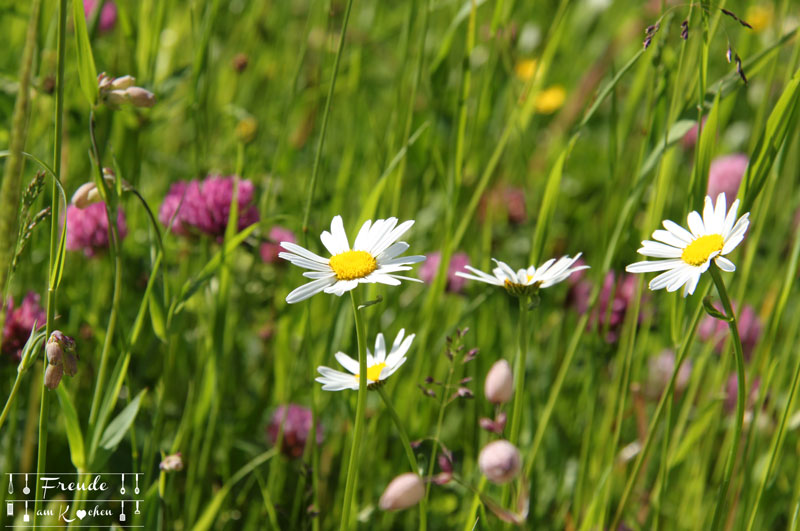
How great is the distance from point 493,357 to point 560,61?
1.62m

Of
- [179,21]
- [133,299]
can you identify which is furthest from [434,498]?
[179,21]

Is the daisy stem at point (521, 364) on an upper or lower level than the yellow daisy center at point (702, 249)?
lower

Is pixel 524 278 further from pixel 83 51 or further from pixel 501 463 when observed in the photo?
pixel 83 51

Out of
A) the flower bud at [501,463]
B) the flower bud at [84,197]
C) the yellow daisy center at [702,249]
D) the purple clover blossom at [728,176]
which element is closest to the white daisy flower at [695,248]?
the yellow daisy center at [702,249]

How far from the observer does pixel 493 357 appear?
1187 mm

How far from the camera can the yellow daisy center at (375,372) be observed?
0.69 meters

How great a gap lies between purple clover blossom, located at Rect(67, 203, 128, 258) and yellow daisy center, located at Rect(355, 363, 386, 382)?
633mm

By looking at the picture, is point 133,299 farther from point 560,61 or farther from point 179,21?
point 560,61

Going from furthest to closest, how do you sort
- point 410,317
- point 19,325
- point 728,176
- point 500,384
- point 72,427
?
point 728,176 → point 410,317 → point 19,325 → point 72,427 → point 500,384

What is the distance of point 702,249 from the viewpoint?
2.16 feet

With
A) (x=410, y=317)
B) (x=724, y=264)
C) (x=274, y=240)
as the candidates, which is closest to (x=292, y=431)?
(x=410, y=317)

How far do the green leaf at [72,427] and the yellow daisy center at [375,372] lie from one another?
0.32 metres

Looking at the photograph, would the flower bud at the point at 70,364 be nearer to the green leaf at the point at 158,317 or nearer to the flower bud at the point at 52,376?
the flower bud at the point at 52,376

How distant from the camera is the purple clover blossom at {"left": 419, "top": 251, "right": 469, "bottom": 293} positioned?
1392 mm
